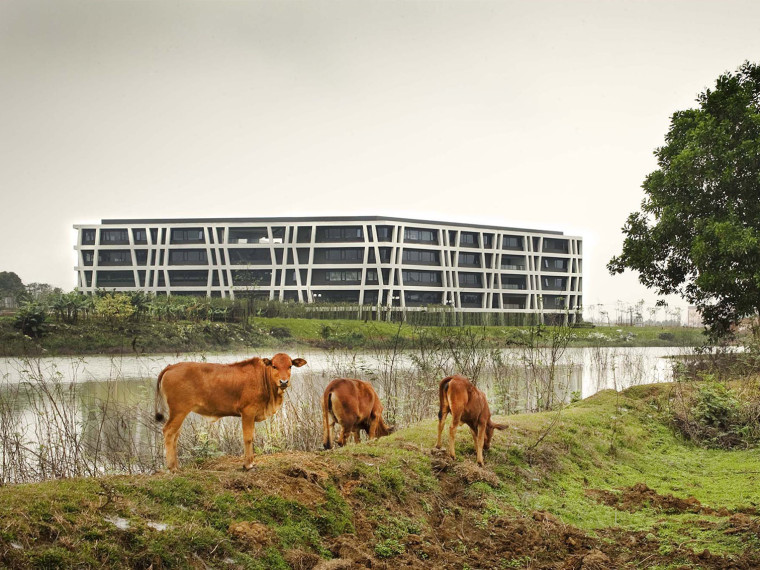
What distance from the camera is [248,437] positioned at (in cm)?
551

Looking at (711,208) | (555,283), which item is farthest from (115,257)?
(711,208)

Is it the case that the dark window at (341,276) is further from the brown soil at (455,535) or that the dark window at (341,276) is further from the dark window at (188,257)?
the brown soil at (455,535)

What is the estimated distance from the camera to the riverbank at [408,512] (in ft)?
13.4

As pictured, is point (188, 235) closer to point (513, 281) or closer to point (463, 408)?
point (513, 281)

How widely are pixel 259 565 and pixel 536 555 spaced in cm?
262

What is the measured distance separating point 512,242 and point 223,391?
70.7 metres

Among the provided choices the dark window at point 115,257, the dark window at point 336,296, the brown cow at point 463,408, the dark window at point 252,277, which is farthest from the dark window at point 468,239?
the brown cow at point 463,408

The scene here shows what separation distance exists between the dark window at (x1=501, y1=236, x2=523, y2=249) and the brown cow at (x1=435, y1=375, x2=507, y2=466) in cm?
6692

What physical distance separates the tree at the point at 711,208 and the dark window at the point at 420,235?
4866 cm

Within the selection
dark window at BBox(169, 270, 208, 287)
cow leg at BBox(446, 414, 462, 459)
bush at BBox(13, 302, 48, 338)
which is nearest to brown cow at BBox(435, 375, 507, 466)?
cow leg at BBox(446, 414, 462, 459)

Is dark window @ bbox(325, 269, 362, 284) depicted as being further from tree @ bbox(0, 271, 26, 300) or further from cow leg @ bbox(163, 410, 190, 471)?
cow leg @ bbox(163, 410, 190, 471)

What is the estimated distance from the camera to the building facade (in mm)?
65250

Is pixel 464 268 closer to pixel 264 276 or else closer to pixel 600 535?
pixel 264 276

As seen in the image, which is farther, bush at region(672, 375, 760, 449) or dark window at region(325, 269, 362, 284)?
dark window at region(325, 269, 362, 284)
